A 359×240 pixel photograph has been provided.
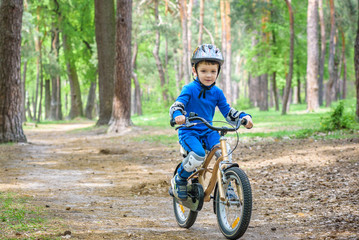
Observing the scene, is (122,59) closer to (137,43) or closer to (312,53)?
(312,53)

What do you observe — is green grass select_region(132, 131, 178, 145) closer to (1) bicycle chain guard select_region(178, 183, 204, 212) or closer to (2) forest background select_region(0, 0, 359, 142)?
(2) forest background select_region(0, 0, 359, 142)

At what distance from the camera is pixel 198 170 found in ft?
16.9

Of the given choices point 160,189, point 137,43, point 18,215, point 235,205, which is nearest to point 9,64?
point 160,189

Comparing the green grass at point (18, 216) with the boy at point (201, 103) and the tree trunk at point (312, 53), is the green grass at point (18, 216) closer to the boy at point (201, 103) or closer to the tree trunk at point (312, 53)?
the boy at point (201, 103)

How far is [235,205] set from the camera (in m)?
4.54

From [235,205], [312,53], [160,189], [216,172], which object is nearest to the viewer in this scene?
[235,205]

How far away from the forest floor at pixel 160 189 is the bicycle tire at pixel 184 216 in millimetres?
98

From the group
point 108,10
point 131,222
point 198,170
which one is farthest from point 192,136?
point 108,10

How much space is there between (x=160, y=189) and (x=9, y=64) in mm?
8032

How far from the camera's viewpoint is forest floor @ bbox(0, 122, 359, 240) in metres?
5.00

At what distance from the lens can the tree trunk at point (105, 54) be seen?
2248cm

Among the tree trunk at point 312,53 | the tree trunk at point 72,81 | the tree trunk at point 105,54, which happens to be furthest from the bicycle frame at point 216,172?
the tree trunk at point 72,81

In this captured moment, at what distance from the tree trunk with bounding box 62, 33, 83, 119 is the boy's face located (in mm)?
33512

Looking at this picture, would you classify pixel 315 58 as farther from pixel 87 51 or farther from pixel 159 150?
pixel 87 51
